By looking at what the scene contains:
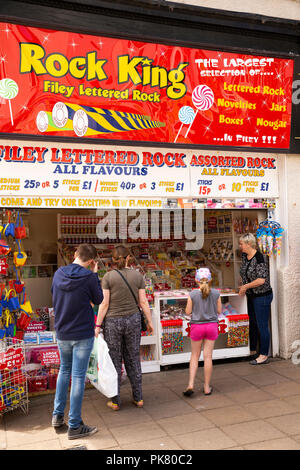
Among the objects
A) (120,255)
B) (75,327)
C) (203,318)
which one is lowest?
(203,318)

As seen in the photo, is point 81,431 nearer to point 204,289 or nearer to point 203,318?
point 203,318

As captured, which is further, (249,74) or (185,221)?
(185,221)

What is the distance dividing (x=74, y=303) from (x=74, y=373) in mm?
660

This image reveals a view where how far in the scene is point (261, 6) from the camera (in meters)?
Answer: 6.81

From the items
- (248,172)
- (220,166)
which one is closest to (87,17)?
(220,166)

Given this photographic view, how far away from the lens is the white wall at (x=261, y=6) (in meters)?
6.47

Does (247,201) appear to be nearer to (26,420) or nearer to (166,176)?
(166,176)

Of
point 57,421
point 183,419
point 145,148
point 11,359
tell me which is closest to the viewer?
point 57,421

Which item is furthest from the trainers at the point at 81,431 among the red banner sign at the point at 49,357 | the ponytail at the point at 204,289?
the ponytail at the point at 204,289

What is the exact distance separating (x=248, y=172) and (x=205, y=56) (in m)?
1.80

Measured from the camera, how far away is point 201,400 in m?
5.07

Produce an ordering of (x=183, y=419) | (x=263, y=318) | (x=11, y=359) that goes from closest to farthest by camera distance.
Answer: (x=183, y=419), (x=11, y=359), (x=263, y=318)

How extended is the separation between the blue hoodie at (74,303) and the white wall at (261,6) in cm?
440

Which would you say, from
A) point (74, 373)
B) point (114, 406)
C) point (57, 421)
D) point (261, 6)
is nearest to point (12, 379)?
point (57, 421)
